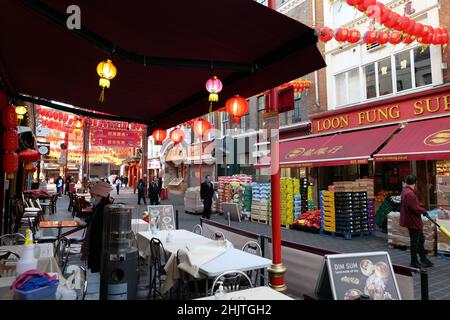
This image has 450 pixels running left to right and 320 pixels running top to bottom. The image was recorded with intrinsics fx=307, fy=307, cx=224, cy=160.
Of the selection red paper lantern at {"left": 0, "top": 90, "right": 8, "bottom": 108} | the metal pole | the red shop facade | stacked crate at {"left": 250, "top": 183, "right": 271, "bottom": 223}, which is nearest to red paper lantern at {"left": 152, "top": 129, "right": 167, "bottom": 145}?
red paper lantern at {"left": 0, "top": 90, "right": 8, "bottom": 108}

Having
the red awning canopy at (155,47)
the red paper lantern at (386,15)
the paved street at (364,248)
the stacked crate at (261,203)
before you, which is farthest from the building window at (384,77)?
the red awning canopy at (155,47)

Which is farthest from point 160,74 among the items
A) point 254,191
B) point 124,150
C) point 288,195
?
point 124,150

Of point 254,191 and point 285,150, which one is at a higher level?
point 285,150

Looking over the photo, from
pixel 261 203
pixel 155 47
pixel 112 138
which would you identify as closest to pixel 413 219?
pixel 155 47

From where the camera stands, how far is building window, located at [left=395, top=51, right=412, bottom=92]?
12.5 m

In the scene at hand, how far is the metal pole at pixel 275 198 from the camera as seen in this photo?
14.6ft

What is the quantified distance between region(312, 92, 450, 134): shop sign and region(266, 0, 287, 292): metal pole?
30.1 feet

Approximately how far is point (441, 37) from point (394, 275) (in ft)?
33.1

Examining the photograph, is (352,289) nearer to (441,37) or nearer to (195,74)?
(195,74)

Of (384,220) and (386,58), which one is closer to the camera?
(384,220)

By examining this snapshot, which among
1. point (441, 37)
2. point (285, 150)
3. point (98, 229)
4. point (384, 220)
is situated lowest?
point (384, 220)

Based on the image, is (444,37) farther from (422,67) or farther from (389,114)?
(389,114)

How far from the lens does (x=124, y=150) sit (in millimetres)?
37531

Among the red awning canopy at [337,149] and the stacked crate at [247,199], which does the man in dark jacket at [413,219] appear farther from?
the stacked crate at [247,199]
